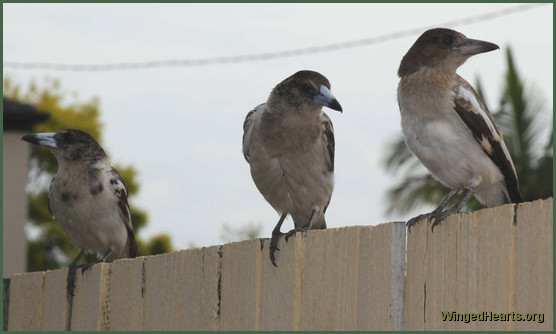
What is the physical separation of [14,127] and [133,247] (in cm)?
1025

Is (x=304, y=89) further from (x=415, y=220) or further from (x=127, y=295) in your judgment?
(x=415, y=220)

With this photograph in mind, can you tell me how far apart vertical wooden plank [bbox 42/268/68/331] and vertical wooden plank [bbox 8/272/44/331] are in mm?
88

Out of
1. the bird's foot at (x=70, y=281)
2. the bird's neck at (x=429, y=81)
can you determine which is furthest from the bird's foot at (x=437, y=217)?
the bird's foot at (x=70, y=281)

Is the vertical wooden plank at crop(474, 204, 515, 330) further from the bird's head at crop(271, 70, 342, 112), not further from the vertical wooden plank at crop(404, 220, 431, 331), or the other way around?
the bird's head at crop(271, 70, 342, 112)

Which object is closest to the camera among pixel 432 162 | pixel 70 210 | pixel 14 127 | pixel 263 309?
pixel 263 309

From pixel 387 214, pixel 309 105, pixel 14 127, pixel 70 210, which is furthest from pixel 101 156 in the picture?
pixel 387 214

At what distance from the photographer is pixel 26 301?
5875 mm

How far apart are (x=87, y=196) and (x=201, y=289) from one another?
8.39 feet

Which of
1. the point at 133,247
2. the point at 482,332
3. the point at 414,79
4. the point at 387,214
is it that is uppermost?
the point at 387,214

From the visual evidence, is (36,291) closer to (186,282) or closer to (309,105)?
(186,282)

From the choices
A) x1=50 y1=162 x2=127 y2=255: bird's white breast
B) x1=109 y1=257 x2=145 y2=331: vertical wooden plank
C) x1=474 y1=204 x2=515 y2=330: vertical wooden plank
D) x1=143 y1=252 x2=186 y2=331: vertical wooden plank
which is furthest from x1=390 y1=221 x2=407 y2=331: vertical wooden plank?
x1=50 y1=162 x2=127 y2=255: bird's white breast

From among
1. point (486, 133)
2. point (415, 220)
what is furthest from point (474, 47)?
point (415, 220)

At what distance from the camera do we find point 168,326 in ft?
15.0

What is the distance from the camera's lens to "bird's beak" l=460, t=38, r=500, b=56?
Answer: 4.58 meters
